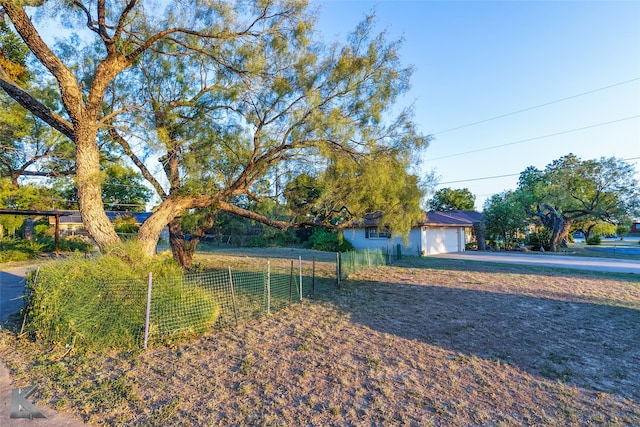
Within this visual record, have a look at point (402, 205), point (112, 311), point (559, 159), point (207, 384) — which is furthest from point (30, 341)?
point (559, 159)

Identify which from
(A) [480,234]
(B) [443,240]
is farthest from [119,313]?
(A) [480,234]

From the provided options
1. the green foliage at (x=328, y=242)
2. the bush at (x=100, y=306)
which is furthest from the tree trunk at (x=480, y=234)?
the bush at (x=100, y=306)

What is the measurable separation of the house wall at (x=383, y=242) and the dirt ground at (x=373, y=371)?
490 inches

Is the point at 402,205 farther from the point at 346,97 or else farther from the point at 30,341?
the point at 30,341

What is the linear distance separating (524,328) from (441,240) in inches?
696

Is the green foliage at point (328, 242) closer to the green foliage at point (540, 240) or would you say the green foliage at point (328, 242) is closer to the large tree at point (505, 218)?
the large tree at point (505, 218)

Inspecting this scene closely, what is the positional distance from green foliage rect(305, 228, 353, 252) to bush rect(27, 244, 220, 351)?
18.0 metres

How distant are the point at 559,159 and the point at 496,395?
44.4 meters

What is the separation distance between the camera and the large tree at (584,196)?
75.8 feet

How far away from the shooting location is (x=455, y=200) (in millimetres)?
35406

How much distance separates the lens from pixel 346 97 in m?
7.95

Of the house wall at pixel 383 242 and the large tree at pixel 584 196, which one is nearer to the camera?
the house wall at pixel 383 242

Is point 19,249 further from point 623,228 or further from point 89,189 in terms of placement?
point 623,228

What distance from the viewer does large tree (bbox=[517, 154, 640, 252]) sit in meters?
23.1
